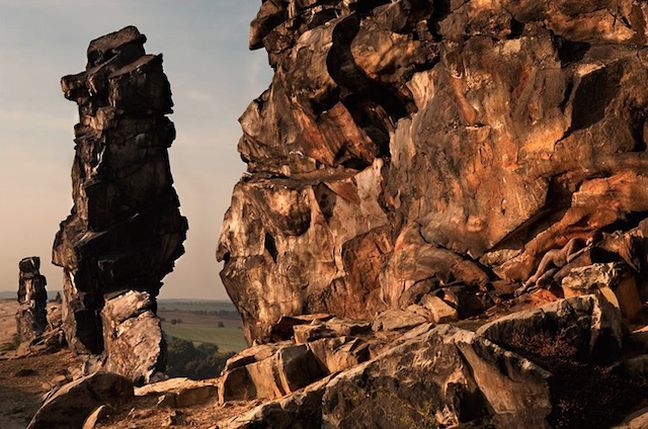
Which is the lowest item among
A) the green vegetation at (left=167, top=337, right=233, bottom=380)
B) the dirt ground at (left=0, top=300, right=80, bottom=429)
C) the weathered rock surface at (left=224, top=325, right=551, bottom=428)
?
the green vegetation at (left=167, top=337, right=233, bottom=380)

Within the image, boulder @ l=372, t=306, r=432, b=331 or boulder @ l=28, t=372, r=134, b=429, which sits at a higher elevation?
boulder @ l=372, t=306, r=432, b=331

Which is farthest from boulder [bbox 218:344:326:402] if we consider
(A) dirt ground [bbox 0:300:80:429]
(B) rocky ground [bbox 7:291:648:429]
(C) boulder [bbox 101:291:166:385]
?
(C) boulder [bbox 101:291:166:385]

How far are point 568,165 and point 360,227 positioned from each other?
711 inches

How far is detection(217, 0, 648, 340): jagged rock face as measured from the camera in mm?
30438

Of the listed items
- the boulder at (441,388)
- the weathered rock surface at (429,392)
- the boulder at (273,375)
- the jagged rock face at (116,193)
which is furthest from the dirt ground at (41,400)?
the boulder at (441,388)

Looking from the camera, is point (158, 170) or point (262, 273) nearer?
point (262, 273)

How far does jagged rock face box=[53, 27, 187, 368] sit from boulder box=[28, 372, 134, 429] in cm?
3874

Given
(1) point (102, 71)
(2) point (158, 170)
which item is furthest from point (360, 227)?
(1) point (102, 71)

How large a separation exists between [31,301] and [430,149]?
244 ft

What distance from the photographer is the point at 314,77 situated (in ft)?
149

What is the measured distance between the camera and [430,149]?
37.0 m

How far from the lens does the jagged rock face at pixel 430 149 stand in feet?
99.9

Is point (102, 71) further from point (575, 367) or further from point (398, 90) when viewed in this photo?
point (575, 367)

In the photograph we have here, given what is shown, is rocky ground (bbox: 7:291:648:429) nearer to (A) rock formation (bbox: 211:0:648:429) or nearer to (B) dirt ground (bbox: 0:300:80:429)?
(A) rock formation (bbox: 211:0:648:429)
